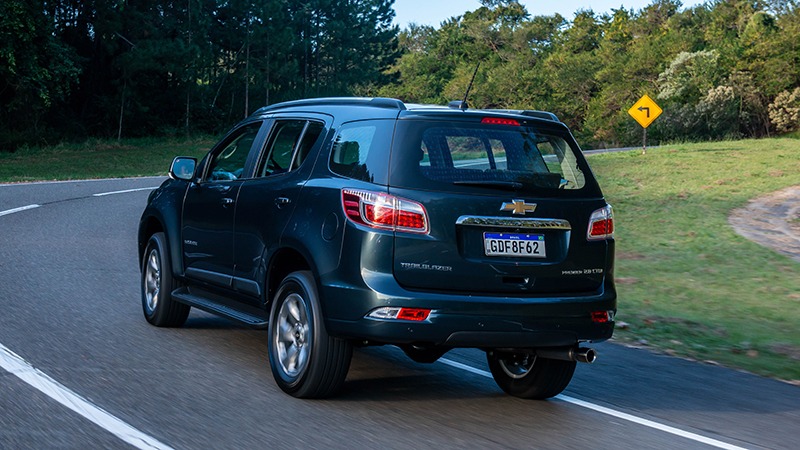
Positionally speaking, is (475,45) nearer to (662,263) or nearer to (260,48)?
(260,48)

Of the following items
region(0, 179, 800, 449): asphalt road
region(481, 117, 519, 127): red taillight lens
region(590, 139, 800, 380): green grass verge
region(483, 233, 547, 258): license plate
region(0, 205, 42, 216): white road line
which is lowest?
region(0, 205, 42, 216): white road line

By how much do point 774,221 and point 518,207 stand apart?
14.9 m

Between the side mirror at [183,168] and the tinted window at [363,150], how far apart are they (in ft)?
6.93

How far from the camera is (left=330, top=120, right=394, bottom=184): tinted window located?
5770mm

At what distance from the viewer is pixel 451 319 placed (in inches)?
218

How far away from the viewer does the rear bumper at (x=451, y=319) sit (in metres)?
5.54

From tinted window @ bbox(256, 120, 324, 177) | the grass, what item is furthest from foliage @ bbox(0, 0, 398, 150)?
tinted window @ bbox(256, 120, 324, 177)

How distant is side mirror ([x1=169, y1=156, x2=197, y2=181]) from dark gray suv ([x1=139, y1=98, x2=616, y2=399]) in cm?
135

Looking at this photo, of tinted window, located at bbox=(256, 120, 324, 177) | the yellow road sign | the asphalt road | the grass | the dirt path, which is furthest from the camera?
the yellow road sign

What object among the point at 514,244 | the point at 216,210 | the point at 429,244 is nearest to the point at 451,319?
the point at 429,244

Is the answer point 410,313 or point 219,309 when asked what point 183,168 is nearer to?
point 219,309

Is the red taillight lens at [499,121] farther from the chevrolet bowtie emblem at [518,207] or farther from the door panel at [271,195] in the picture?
the door panel at [271,195]

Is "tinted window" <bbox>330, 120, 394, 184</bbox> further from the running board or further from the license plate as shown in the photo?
the running board

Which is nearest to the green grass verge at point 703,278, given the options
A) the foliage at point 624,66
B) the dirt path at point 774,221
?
the dirt path at point 774,221
